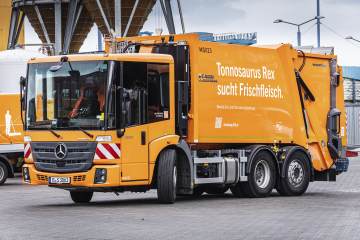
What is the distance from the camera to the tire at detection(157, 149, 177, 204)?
1198 cm

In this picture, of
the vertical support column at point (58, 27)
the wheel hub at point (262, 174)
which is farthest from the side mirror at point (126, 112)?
the vertical support column at point (58, 27)

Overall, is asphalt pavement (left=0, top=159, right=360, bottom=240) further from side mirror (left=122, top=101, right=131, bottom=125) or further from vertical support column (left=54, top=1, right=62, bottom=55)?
vertical support column (left=54, top=1, right=62, bottom=55)

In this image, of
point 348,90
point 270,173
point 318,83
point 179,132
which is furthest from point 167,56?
point 348,90

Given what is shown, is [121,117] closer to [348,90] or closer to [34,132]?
[34,132]

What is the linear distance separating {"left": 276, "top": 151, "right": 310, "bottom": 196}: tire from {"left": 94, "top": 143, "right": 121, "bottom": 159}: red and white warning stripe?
5065 mm

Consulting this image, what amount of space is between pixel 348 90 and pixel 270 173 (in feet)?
134

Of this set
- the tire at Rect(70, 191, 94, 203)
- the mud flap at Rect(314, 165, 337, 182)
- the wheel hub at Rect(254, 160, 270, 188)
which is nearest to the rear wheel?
the wheel hub at Rect(254, 160, 270, 188)

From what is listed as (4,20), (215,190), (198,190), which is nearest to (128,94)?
(198,190)

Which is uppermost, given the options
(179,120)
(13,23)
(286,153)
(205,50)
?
(13,23)

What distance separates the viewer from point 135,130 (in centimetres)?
1171

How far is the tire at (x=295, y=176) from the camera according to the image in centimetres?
→ 1489

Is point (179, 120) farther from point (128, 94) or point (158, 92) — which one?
point (128, 94)

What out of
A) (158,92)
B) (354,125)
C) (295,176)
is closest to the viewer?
(158,92)

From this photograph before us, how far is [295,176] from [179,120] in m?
4.12
